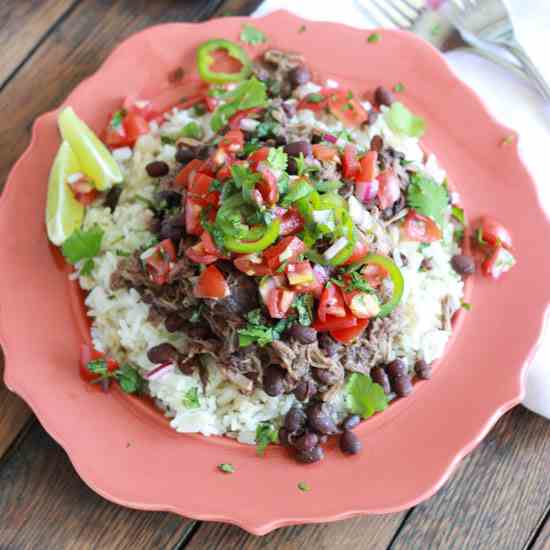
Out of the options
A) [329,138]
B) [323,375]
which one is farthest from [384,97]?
[323,375]

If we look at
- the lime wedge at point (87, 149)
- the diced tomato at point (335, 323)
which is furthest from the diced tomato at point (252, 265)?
the lime wedge at point (87, 149)

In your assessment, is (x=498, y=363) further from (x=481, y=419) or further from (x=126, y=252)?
(x=126, y=252)

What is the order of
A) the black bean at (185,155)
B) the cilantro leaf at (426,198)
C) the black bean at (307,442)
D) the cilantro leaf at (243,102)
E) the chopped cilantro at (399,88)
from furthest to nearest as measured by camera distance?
the chopped cilantro at (399,88), the cilantro leaf at (243,102), the black bean at (185,155), the cilantro leaf at (426,198), the black bean at (307,442)

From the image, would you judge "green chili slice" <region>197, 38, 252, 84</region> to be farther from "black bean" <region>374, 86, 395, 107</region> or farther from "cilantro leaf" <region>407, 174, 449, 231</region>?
"cilantro leaf" <region>407, 174, 449, 231</region>

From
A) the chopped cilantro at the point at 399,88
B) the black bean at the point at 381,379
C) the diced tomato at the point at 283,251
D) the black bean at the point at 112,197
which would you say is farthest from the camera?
the chopped cilantro at the point at 399,88

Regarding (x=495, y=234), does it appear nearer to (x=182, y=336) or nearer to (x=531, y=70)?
(x=531, y=70)

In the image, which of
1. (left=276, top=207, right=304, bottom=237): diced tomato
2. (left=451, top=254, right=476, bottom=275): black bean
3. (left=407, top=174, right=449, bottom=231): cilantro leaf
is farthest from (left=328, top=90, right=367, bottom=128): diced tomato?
(left=276, top=207, right=304, bottom=237): diced tomato

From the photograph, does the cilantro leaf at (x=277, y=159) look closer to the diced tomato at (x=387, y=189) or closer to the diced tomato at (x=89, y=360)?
the diced tomato at (x=387, y=189)

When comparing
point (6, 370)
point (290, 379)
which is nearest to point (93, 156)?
point (6, 370)
